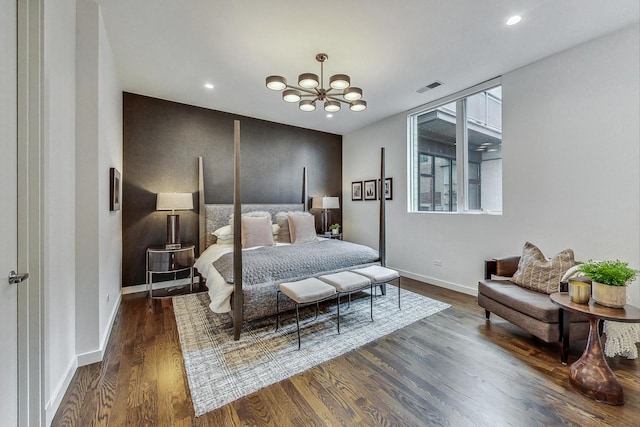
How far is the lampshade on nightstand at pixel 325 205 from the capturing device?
5373 mm

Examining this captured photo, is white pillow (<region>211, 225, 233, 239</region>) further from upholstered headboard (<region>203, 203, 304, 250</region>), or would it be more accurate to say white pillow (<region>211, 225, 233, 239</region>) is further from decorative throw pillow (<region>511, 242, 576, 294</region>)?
decorative throw pillow (<region>511, 242, 576, 294</region>)

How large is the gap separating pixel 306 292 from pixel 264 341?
0.62 m

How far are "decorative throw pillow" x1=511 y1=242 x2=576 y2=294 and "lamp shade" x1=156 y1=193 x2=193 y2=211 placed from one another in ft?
14.3

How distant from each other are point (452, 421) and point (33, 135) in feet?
9.29

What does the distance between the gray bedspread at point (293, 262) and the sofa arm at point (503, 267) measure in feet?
4.61

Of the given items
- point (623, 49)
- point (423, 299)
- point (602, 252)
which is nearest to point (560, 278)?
point (602, 252)

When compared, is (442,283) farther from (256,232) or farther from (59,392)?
(59,392)

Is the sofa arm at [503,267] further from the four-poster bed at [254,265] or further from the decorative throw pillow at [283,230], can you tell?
the decorative throw pillow at [283,230]

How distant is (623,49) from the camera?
8.24ft

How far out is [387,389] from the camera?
1.86 meters

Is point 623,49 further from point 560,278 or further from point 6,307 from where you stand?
point 6,307

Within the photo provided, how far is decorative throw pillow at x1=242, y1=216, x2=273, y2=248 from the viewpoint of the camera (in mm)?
3861

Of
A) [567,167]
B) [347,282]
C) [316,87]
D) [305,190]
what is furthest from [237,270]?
[567,167]

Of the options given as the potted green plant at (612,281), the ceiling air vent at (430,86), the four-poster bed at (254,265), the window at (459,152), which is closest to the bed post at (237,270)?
the four-poster bed at (254,265)
